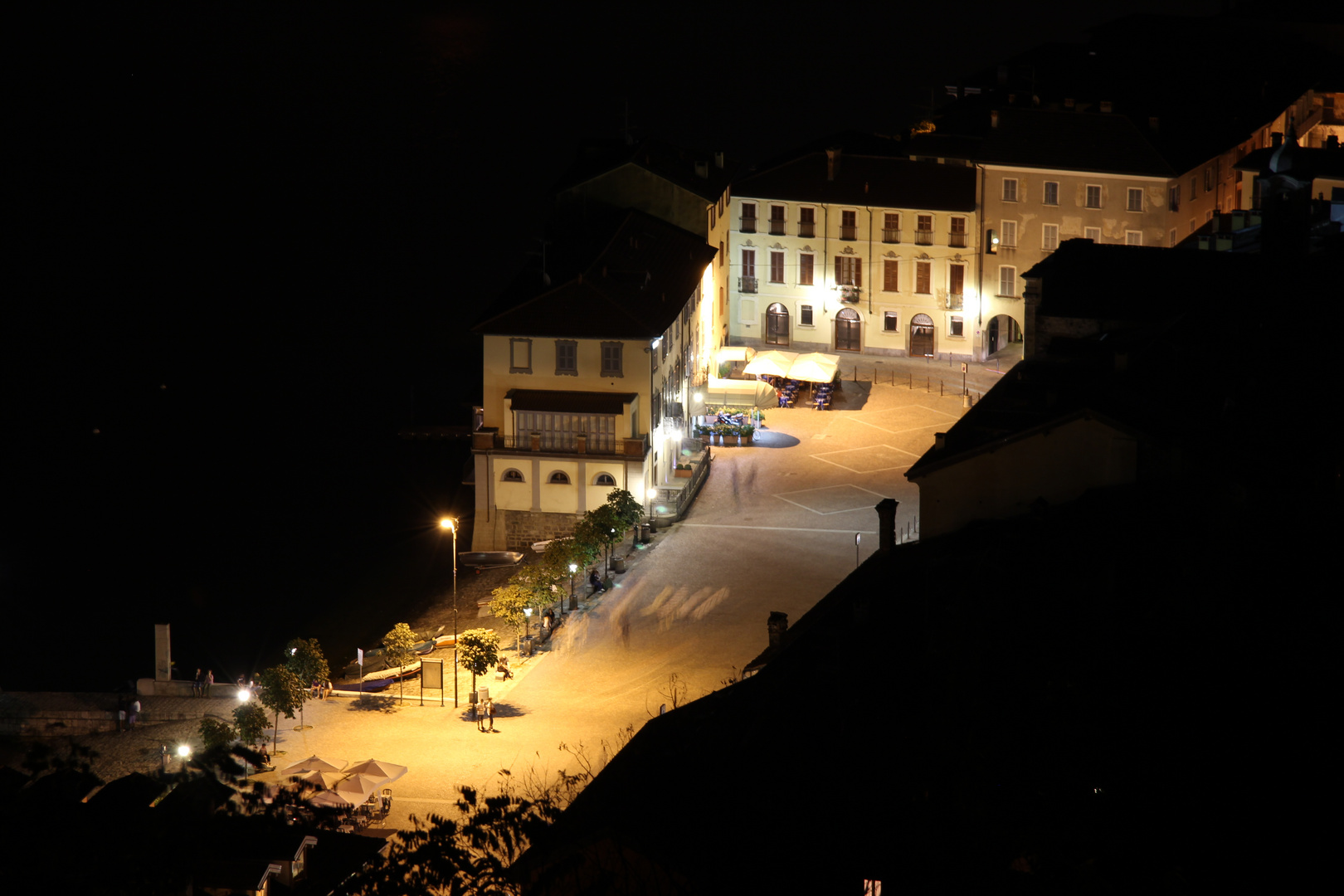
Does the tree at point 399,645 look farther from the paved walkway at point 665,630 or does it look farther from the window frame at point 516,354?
the window frame at point 516,354

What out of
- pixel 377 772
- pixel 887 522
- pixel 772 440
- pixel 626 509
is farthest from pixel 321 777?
pixel 772 440

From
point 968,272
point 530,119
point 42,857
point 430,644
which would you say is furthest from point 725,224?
point 530,119

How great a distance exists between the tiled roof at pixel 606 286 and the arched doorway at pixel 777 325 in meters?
12.6

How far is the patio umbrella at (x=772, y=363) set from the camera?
247 feet

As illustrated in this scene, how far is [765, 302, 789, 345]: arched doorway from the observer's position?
8350cm

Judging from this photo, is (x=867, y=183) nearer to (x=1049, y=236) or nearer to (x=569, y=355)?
(x=1049, y=236)

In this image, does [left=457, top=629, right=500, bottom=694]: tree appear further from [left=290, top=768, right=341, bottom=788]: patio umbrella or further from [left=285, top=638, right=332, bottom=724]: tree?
[left=290, top=768, right=341, bottom=788]: patio umbrella

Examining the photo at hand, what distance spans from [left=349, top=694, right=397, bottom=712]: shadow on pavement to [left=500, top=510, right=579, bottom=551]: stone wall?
16.1 meters

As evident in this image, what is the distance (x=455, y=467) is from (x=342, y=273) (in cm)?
5095

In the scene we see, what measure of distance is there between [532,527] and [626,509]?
5664mm

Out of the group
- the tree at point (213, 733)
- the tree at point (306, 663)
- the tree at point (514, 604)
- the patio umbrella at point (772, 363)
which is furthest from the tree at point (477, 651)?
the patio umbrella at point (772, 363)

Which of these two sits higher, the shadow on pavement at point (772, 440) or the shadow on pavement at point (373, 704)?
the shadow on pavement at point (772, 440)

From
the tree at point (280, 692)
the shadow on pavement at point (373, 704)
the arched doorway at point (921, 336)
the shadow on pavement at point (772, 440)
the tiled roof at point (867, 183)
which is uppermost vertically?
the tiled roof at point (867, 183)

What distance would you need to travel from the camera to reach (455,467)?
78125 millimetres
